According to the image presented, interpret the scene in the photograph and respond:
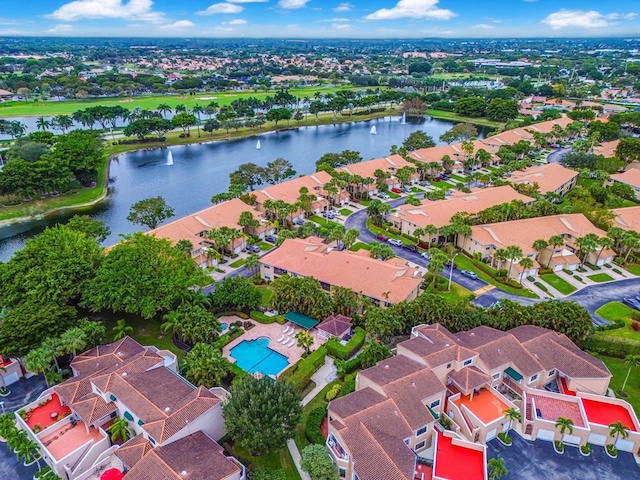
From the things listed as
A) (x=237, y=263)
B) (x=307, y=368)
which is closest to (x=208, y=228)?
(x=237, y=263)

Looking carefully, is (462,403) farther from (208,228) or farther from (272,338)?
(208,228)

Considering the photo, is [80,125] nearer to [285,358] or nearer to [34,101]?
[34,101]

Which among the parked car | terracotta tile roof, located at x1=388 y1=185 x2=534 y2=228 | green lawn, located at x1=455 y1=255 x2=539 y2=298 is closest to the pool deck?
the parked car

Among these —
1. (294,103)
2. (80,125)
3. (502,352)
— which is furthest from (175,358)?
(294,103)

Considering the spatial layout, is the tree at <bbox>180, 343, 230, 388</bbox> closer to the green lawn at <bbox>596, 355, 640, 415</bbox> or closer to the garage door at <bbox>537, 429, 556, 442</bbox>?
the garage door at <bbox>537, 429, 556, 442</bbox>

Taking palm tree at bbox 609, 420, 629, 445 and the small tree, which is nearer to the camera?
palm tree at bbox 609, 420, 629, 445
